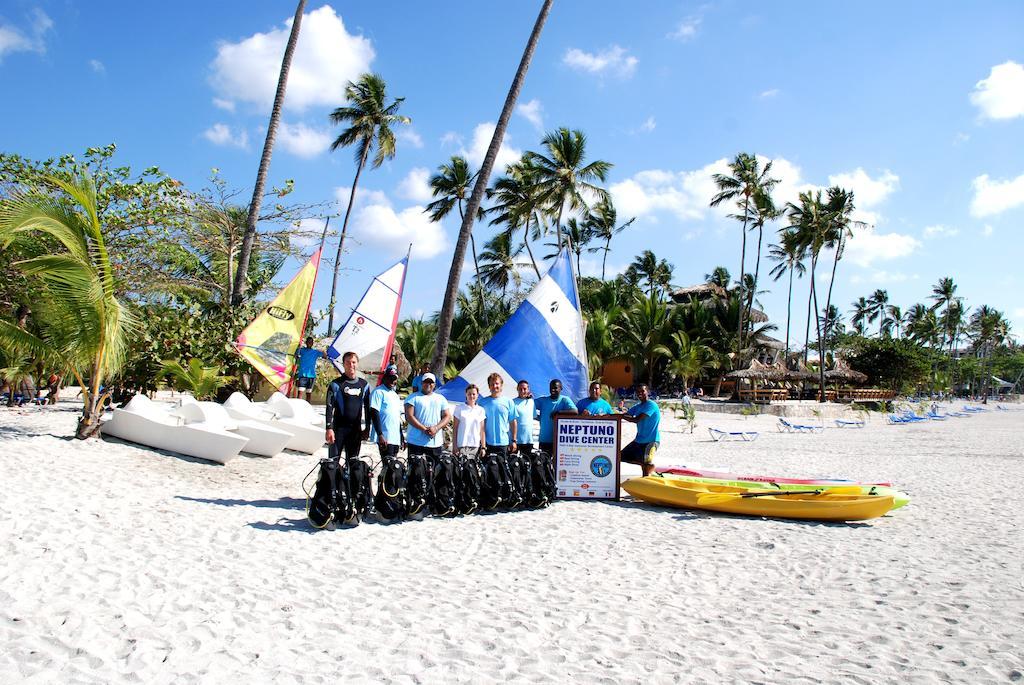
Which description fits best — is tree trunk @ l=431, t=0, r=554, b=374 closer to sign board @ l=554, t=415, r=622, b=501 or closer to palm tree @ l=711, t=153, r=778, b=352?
sign board @ l=554, t=415, r=622, b=501

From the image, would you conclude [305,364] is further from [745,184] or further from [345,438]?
[745,184]

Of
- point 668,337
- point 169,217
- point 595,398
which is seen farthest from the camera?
point 668,337

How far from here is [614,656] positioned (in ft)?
12.3

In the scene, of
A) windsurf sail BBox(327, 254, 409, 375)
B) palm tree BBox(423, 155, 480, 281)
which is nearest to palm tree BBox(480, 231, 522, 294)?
palm tree BBox(423, 155, 480, 281)

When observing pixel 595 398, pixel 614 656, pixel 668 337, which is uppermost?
pixel 668 337

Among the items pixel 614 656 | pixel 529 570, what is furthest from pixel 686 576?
pixel 614 656

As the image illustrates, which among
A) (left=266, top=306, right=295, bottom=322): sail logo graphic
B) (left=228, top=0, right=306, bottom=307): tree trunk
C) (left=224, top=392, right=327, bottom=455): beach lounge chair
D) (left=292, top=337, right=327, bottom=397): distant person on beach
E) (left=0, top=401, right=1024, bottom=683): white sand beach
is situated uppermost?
(left=228, top=0, right=306, bottom=307): tree trunk

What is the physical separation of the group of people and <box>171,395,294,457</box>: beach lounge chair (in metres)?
3.23

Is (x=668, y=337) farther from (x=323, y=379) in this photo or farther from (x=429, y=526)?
(x=429, y=526)

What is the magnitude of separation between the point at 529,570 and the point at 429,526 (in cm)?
166

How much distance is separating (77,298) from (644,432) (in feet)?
25.2

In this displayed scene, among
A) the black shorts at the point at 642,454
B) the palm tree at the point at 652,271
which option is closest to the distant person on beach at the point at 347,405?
the black shorts at the point at 642,454

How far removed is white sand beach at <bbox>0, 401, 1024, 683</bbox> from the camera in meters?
3.54

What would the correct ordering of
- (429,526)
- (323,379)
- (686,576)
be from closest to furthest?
(686,576) < (429,526) < (323,379)
